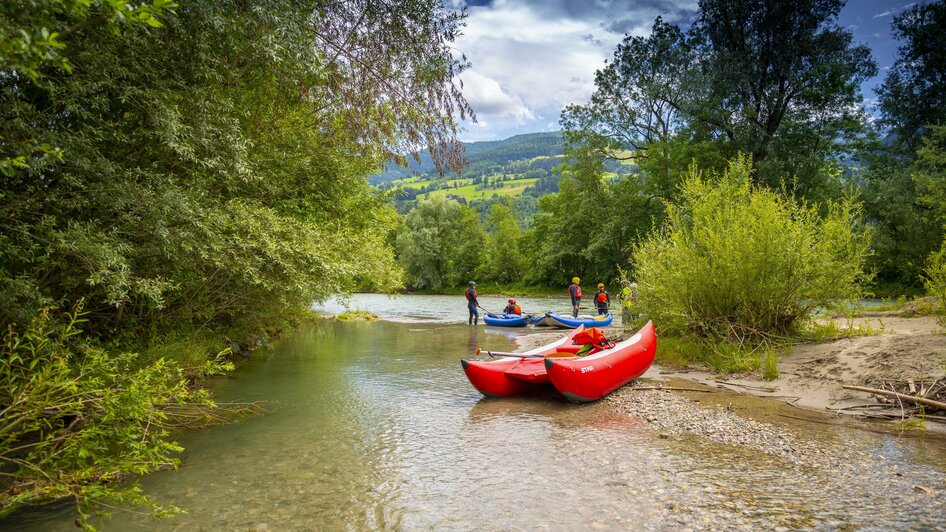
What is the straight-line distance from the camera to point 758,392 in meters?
8.70

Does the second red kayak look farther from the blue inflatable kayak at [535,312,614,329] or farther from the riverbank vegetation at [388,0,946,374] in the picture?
the blue inflatable kayak at [535,312,614,329]

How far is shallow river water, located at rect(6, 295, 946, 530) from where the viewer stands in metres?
4.70

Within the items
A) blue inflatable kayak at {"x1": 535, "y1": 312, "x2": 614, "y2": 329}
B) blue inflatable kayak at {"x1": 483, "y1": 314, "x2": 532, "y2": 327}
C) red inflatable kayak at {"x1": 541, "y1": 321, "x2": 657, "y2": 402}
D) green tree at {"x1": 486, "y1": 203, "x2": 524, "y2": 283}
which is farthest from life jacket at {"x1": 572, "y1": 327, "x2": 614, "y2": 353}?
green tree at {"x1": 486, "y1": 203, "x2": 524, "y2": 283}

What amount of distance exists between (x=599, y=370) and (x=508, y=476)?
11.2 feet

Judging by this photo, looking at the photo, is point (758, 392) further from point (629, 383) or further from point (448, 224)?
point (448, 224)

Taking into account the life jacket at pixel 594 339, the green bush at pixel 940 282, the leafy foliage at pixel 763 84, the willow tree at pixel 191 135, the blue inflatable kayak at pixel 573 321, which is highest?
the leafy foliage at pixel 763 84

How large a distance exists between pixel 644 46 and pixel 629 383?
89.0 ft

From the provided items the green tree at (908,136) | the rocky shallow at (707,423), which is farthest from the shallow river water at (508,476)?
the green tree at (908,136)

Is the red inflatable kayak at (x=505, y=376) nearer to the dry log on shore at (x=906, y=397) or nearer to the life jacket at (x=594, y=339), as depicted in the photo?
the life jacket at (x=594, y=339)

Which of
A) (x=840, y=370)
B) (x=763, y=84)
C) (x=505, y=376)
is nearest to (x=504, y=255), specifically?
(x=763, y=84)

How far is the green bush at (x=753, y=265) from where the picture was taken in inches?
388

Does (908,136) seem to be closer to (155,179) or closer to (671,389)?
(671,389)

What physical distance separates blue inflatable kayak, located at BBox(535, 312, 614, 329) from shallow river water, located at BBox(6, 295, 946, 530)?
969cm

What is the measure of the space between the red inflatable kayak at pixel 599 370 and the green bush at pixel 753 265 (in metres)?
2.00
